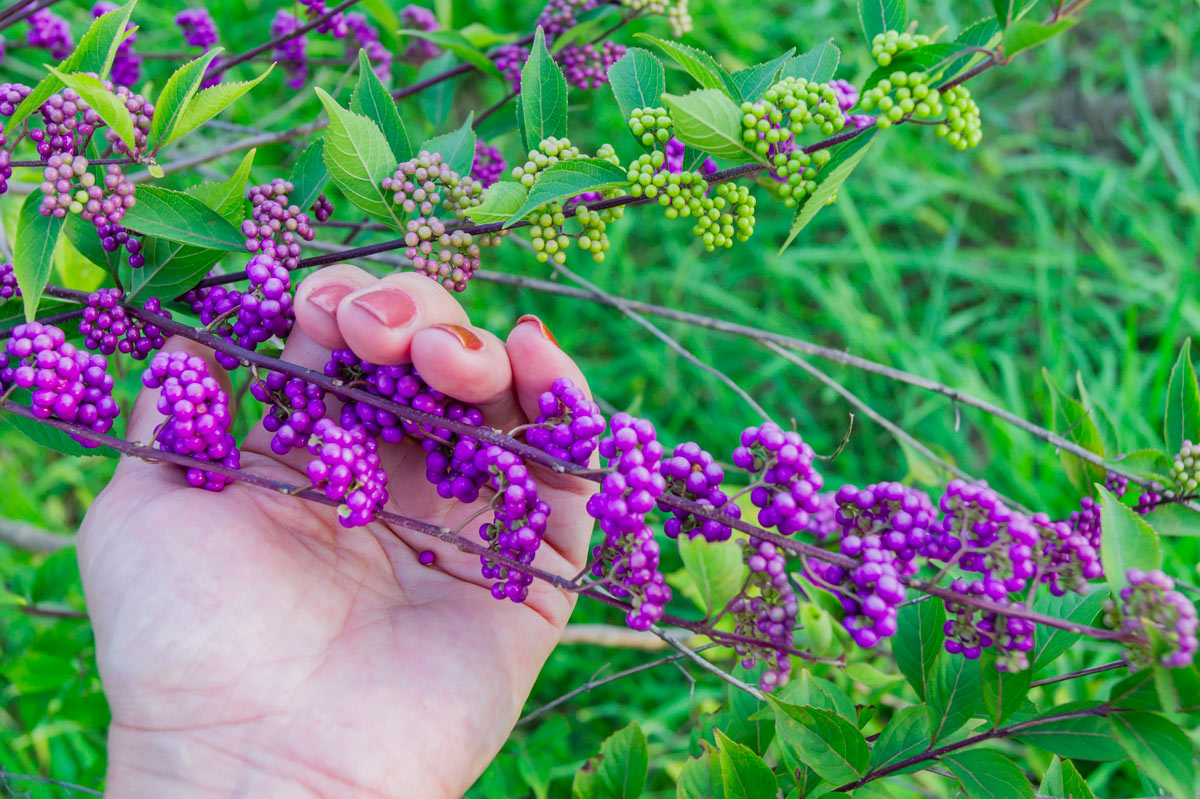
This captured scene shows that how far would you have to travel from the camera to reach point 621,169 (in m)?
1.21

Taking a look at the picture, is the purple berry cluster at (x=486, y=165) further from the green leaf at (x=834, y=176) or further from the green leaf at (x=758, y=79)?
the green leaf at (x=834, y=176)

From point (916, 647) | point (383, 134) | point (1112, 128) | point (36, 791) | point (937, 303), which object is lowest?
point (36, 791)

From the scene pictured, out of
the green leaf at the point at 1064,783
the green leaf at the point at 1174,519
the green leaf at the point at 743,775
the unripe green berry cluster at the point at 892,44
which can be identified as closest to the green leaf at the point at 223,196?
the unripe green berry cluster at the point at 892,44

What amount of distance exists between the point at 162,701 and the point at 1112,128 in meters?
5.19

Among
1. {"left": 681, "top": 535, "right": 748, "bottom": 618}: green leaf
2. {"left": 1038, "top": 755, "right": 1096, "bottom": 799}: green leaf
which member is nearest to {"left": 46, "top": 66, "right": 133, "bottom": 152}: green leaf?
{"left": 681, "top": 535, "right": 748, "bottom": 618}: green leaf

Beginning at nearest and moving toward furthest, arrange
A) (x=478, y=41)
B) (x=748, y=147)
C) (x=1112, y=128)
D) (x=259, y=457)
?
1. (x=748, y=147)
2. (x=259, y=457)
3. (x=478, y=41)
4. (x=1112, y=128)

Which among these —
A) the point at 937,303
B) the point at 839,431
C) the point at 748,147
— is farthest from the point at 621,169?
the point at 937,303

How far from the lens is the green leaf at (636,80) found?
1328 millimetres

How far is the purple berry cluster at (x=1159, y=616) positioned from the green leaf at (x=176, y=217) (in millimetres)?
1400

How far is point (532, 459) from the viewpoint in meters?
1.20

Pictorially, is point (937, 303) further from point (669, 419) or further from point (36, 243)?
point (36, 243)

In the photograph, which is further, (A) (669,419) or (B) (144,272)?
(A) (669,419)

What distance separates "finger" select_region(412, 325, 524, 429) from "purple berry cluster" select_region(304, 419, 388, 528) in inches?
6.1

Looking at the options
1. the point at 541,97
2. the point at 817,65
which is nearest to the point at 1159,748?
the point at 817,65
